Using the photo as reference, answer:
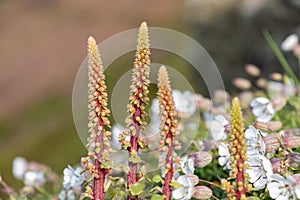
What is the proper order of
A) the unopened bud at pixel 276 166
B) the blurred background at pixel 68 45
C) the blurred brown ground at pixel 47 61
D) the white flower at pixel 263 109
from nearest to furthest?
the unopened bud at pixel 276 166 < the white flower at pixel 263 109 < the blurred background at pixel 68 45 < the blurred brown ground at pixel 47 61

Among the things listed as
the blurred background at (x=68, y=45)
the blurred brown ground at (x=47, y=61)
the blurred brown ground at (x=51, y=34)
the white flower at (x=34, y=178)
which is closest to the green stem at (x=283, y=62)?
the blurred background at (x=68, y=45)

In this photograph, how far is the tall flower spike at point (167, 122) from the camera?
117 cm

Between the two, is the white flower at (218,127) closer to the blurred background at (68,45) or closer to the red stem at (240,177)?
the red stem at (240,177)

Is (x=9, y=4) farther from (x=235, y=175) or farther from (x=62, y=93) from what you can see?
(x=235, y=175)

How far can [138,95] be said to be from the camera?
4.05 feet

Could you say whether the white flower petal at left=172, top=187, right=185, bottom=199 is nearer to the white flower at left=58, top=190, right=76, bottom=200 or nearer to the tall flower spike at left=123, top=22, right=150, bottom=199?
the tall flower spike at left=123, top=22, right=150, bottom=199

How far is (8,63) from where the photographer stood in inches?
245

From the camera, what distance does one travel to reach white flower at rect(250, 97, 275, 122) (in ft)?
5.91

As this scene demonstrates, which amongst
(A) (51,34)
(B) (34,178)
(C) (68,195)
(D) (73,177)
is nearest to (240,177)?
(D) (73,177)

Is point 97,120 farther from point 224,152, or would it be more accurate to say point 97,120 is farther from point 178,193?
point 224,152

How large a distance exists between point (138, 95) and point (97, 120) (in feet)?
0.30

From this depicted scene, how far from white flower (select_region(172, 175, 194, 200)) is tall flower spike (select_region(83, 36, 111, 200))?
0.15 metres

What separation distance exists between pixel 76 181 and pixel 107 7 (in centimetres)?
582

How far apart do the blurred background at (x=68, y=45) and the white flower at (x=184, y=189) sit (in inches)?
85.5
